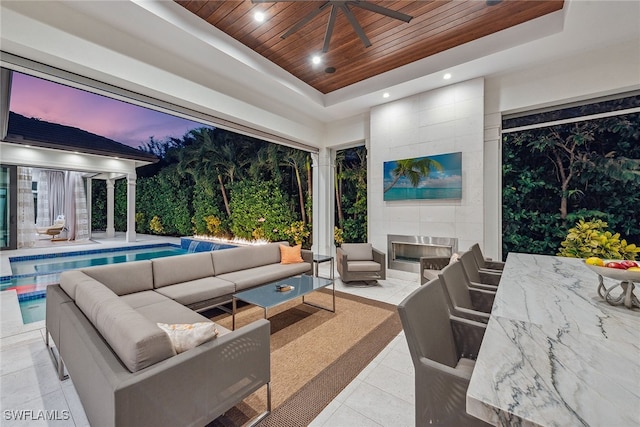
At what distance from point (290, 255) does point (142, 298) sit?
2.10 metres

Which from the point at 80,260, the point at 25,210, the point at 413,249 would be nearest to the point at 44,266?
the point at 80,260

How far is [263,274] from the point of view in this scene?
3568 mm

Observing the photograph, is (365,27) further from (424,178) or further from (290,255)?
(290,255)

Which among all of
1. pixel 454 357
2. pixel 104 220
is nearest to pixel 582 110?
pixel 454 357

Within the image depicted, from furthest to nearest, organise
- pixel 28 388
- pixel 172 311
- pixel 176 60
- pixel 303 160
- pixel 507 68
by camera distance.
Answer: pixel 303 160 → pixel 507 68 → pixel 176 60 → pixel 172 311 → pixel 28 388

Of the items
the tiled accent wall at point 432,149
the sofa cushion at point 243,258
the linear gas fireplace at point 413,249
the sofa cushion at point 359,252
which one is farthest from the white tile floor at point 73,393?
the tiled accent wall at point 432,149

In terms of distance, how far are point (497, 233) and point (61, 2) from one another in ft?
19.3

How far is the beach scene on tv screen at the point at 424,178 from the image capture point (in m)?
4.16

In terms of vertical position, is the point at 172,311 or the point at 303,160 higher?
the point at 303,160

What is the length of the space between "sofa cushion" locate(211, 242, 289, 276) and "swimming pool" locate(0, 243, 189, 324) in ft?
6.84

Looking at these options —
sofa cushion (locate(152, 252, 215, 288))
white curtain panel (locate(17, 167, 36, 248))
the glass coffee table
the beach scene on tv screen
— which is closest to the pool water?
white curtain panel (locate(17, 167, 36, 248))

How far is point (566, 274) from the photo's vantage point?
1.93 m

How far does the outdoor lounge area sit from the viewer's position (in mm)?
1096

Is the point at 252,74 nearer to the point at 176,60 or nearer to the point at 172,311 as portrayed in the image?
the point at 176,60
